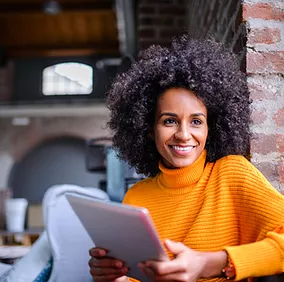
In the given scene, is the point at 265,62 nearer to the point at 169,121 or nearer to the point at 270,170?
the point at 270,170

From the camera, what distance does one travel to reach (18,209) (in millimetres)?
4980

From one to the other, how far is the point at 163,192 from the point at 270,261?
350 mm

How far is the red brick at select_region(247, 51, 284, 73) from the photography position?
143 centimetres

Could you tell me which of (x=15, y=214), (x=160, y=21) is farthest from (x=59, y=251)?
(x=15, y=214)

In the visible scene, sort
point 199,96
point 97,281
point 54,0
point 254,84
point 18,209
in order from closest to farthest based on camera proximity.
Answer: point 97,281 → point 199,96 → point 254,84 → point 18,209 → point 54,0

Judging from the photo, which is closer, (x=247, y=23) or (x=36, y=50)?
(x=247, y=23)

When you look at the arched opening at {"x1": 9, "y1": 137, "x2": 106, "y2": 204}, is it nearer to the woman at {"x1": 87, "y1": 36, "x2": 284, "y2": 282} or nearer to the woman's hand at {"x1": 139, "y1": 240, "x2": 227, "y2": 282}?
the woman at {"x1": 87, "y1": 36, "x2": 284, "y2": 282}

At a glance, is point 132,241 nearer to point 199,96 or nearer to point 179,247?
point 179,247

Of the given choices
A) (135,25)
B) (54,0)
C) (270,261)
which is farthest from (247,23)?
(54,0)

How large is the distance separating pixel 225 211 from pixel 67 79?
24.5ft

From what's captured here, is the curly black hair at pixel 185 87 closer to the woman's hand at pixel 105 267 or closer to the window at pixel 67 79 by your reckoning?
the woman's hand at pixel 105 267

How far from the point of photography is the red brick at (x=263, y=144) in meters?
1.40

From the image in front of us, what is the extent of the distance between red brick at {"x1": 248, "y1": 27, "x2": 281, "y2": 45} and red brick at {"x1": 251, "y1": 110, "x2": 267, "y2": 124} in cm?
20

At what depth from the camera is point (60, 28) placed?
7.16 meters
